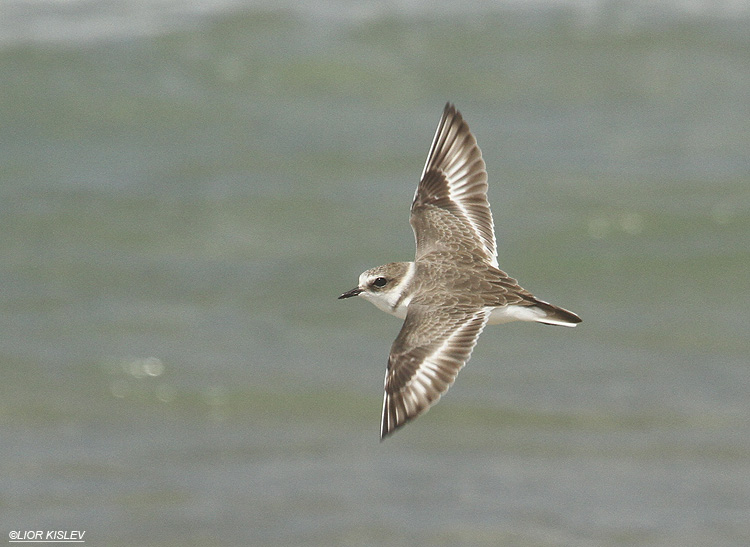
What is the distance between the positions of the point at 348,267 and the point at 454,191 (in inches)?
207

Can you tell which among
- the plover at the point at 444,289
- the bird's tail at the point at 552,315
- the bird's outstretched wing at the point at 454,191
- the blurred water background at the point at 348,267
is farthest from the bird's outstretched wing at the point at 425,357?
the blurred water background at the point at 348,267

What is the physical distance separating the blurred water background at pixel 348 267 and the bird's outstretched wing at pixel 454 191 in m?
2.34

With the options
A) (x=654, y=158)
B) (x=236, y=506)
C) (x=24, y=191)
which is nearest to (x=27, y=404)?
(x=236, y=506)

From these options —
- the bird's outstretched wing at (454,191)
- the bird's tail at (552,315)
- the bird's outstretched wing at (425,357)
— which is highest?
the bird's outstretched wing at (454,191)

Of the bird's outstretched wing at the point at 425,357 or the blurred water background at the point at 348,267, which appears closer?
the bird's outstretched wing at the point at 425,357

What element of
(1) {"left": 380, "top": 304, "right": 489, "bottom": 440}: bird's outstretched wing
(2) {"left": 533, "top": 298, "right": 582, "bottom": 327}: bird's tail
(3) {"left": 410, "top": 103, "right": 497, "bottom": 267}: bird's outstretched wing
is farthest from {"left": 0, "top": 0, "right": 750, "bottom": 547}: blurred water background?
(1) {"left": 380, "top": 304, "right": 489, "bottom": 440}: bird's outstretched wing

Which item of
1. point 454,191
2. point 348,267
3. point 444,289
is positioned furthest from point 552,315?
point 348,267

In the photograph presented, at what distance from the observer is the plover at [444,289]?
4738mm

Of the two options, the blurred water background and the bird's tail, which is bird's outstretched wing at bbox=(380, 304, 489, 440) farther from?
the blurred water background

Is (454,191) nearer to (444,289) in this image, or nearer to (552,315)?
(444,289)

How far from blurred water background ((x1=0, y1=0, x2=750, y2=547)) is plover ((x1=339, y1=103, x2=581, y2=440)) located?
2372 millimetres

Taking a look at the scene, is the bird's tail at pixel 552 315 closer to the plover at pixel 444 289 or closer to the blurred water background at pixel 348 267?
the plover at pixel 444 289

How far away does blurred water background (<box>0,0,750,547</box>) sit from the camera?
799cm

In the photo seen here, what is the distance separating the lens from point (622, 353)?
1009cm
